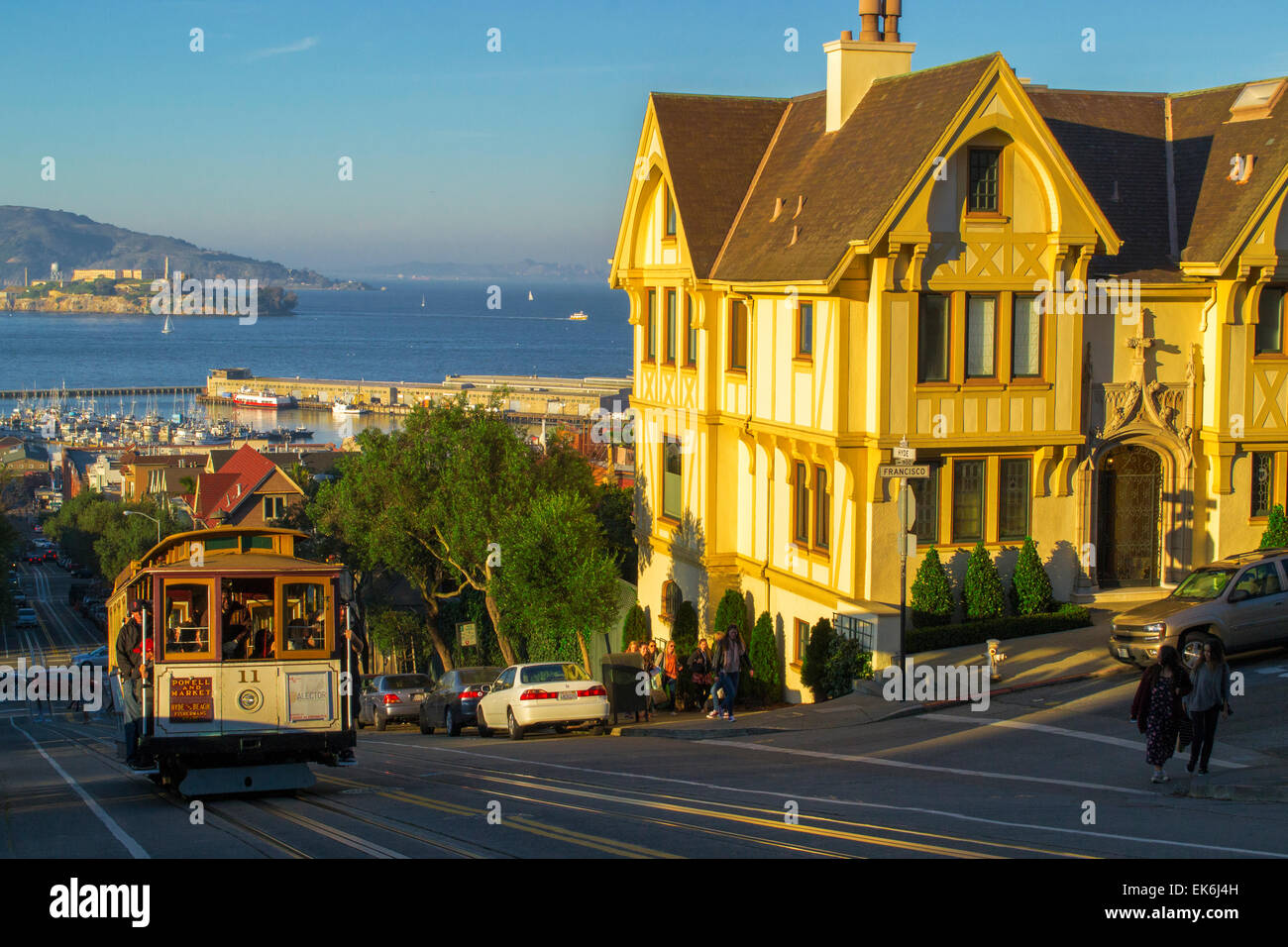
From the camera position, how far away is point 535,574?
32750 millimetres

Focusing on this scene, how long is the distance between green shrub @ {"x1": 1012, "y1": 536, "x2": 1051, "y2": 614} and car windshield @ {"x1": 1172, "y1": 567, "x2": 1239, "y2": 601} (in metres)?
4.27

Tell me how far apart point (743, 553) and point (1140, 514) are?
831 centimetres

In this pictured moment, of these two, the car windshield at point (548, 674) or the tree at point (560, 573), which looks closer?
the car windshield at point (548, 674)

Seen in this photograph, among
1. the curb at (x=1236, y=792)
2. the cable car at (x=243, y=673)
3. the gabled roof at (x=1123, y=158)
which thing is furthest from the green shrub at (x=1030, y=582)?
the cable car at (x=243, y=673)

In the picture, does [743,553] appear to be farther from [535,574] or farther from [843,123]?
[843,123]

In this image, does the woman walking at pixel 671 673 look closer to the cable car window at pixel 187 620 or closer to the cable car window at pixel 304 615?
the cable car window at pixel 304 615

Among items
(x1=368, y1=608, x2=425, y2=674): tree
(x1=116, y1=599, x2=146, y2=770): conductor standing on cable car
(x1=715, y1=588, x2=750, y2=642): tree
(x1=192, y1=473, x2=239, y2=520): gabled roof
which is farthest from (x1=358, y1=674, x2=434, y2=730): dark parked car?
(x1=192, y1=473, x2=239, y2=520): gabled roof

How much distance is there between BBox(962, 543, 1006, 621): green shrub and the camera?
88.5 ft

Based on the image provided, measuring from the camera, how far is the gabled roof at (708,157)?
32.2m

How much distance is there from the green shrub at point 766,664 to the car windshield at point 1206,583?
8.86 m

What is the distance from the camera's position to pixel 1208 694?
16.5 metres

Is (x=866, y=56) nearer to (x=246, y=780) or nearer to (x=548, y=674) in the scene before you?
(x=548, y=674)

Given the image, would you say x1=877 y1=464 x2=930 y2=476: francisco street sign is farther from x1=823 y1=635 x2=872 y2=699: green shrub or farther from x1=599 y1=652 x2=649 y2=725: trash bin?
x1=599 y1=652 x2=649 y2=725: trash bin
